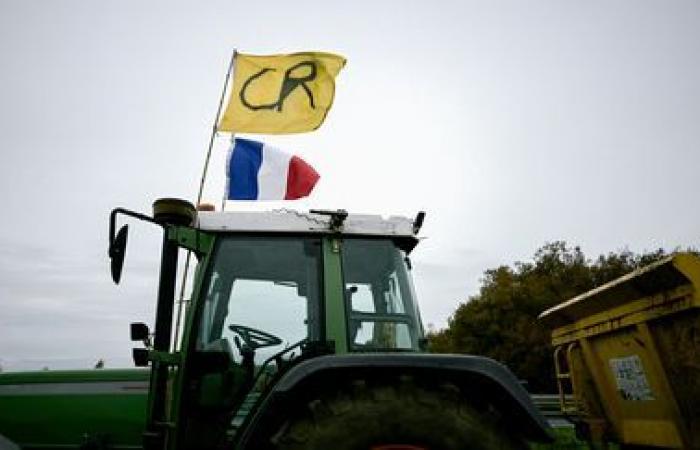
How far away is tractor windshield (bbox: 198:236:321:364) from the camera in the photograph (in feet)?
10.4

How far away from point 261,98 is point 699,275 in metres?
5.41

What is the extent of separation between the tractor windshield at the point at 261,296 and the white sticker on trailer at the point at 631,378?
2.22 m

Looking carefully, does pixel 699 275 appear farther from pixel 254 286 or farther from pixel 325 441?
pixel 254 286

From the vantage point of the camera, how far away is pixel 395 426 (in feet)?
7.88

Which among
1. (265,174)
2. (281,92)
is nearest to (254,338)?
(265,174)

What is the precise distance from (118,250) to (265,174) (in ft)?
12.9

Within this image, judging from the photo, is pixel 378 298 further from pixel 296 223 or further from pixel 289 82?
pixel 289 82

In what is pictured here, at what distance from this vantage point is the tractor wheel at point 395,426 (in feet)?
7.77

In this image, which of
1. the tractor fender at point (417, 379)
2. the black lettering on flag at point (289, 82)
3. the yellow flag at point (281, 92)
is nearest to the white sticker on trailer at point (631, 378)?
the tractor fender at point (417, 379)

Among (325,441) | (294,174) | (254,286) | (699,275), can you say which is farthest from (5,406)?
(699,275)

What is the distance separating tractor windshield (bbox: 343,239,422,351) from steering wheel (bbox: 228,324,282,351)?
450 millimetres

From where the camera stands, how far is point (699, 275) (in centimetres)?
302

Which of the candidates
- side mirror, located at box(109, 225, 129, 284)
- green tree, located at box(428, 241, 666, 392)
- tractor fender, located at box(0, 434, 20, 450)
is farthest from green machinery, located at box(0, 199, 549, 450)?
green tree, located at box(428, 241, 666, 392)

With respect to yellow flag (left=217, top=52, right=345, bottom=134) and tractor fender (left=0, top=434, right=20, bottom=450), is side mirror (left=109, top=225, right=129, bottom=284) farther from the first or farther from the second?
yellow flag (left=217, top=52, right=345, bottom=134)
